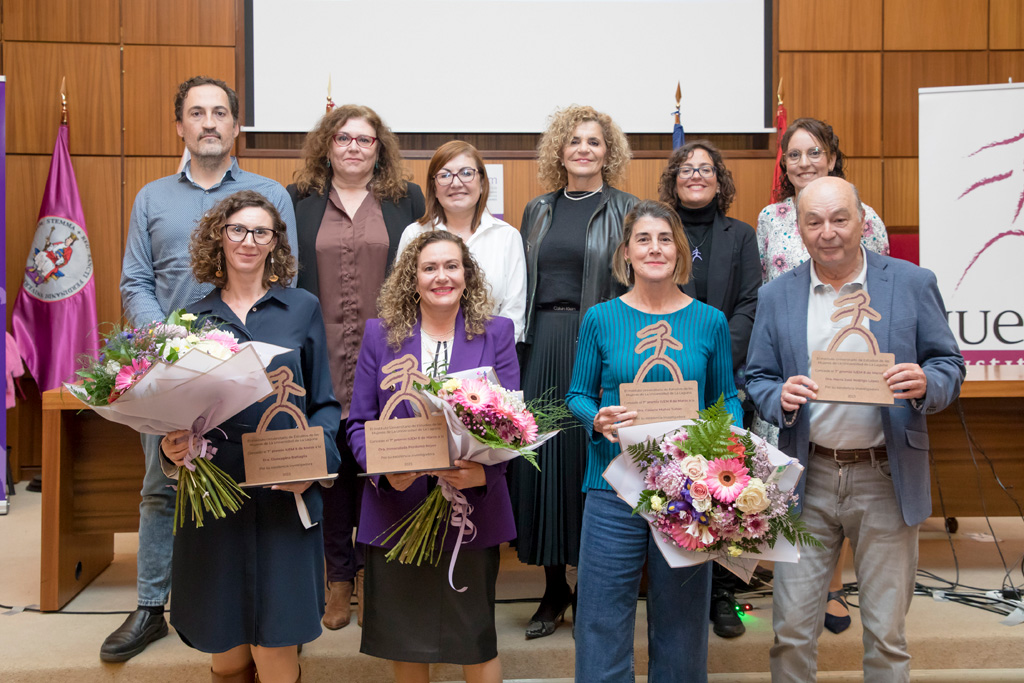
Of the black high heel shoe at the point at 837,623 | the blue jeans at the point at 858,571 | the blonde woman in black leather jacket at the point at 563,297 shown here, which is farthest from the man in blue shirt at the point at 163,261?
the black high heel shoe at the point at 837,623

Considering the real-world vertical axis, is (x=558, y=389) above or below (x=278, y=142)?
below

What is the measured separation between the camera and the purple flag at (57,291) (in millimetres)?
4754

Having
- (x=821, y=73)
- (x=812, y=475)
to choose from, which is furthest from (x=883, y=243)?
(x=821, y=73)

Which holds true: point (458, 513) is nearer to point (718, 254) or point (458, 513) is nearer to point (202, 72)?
point (718, 254)

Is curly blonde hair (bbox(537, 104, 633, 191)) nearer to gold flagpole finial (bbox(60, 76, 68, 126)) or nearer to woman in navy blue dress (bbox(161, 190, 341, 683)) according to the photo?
woman in navy blue dress (bbox(161, 190, 341, 683))

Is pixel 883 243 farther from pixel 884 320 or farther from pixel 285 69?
pixel 285 69

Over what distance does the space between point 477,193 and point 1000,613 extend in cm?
266

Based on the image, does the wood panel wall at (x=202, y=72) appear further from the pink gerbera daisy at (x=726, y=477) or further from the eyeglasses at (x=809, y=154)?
the pink gerbera daisy at (x=726, y=477)


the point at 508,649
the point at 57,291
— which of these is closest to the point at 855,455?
the point at 508,649

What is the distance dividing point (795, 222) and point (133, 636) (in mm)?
2827

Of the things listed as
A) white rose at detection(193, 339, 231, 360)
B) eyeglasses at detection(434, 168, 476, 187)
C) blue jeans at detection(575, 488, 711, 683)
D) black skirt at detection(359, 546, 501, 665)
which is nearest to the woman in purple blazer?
black skirt at detection(359, 546, 501, 665)

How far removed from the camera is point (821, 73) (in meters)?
5.23

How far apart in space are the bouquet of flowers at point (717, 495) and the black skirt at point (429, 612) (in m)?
0.56

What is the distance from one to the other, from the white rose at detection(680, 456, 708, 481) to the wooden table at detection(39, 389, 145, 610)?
7.75 feet
